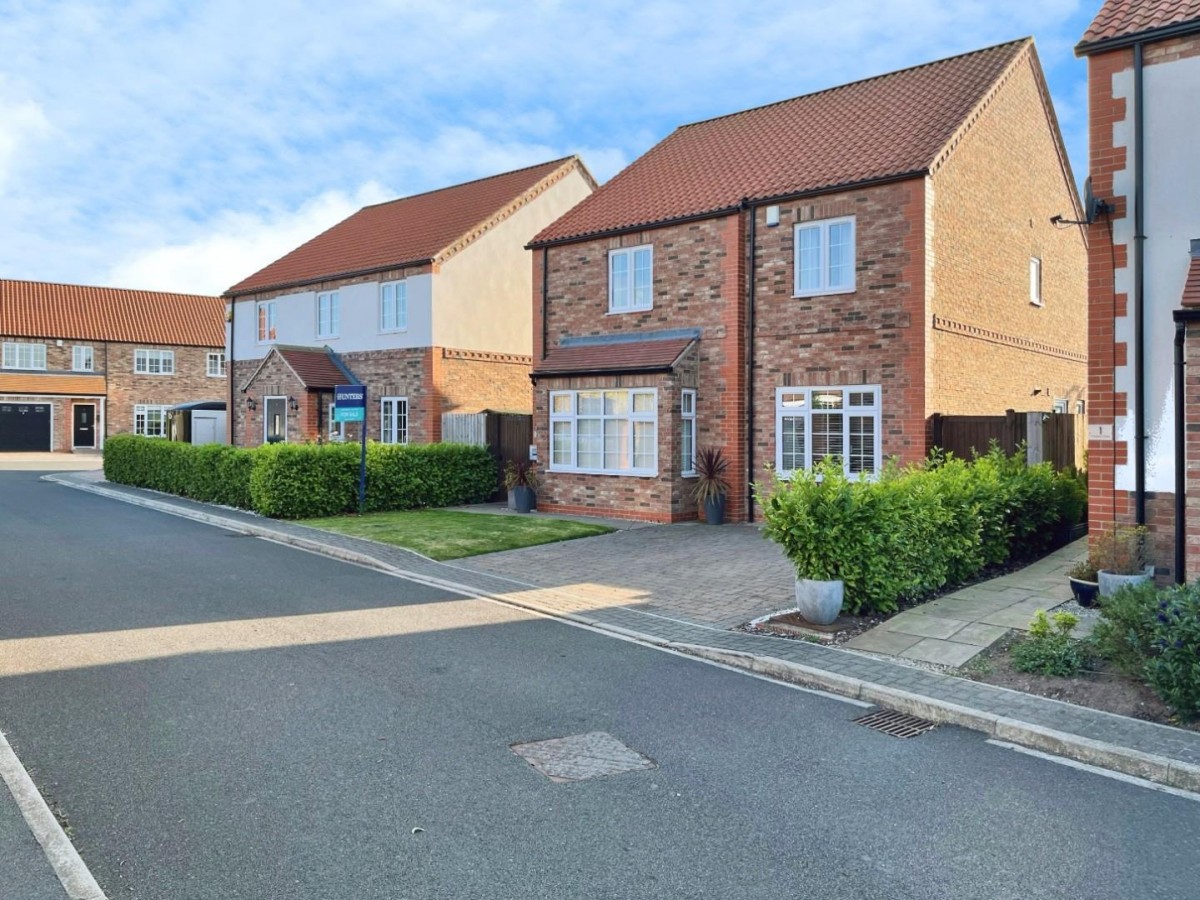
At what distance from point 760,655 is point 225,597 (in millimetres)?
6342

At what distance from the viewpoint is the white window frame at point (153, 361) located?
1993 inches

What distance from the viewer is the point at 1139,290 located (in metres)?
10.1

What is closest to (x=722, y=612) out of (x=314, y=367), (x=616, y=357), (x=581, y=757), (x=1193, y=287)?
(x=581, y=757)

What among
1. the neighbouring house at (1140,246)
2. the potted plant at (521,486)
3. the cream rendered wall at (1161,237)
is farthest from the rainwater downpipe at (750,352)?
the cream rendered wall at (1161,237)

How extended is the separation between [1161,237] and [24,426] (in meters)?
52.5

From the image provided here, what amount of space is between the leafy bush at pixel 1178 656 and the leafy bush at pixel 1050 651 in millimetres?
846

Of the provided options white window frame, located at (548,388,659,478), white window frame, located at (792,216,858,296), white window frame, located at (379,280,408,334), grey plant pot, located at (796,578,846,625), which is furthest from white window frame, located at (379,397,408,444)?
grey plant pot, located at (796,578,846,625)

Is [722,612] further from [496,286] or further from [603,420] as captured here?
[496,286]

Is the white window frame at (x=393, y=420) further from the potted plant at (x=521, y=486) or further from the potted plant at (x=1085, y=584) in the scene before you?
the potted plant at (x=1085, y=584)

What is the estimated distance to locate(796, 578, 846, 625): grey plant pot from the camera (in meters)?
8.91

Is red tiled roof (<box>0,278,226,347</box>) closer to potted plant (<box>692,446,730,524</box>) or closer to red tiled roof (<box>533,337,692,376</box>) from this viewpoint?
red tiled roof (<box>533,337,692,376</box>)

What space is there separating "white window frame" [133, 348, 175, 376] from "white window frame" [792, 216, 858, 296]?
144ft

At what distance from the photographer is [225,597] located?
35.2ft

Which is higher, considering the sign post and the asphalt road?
the sign post
